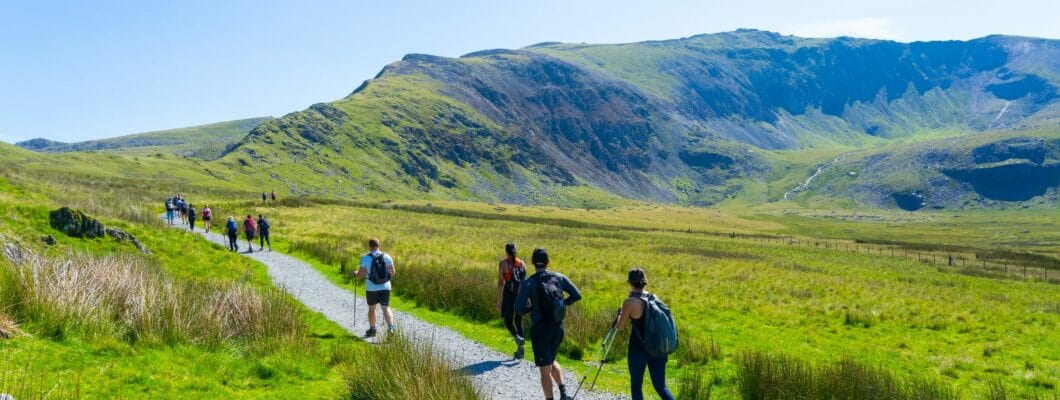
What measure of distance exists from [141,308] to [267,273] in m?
14.6

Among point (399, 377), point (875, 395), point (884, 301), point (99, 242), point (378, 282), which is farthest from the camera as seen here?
point (884, 301)

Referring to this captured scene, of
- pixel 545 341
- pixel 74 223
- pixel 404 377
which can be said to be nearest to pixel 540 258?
pixel 545 341

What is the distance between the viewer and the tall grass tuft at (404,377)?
24.9 feet

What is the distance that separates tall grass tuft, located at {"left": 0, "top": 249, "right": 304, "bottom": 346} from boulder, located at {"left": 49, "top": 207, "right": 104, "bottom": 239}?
794 cm

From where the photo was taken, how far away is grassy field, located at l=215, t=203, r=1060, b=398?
1517 cm

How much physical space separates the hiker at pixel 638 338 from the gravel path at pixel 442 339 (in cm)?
234

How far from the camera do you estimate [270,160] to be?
17275 cm

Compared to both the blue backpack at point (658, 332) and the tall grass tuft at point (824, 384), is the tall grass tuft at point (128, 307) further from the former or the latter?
the tall grass tuft at point (824, 384)

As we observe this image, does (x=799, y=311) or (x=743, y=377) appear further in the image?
(x=799, y=311)

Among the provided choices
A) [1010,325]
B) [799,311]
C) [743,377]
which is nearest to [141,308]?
[743,377]

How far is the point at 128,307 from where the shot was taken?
10.3m

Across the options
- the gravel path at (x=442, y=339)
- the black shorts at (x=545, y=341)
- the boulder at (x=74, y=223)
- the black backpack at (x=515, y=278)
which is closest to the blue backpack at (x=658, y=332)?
the black shorts at (x=545, y=341)

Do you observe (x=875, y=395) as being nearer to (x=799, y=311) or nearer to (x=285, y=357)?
(x=285, y=357)

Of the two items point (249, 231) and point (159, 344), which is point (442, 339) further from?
point (249, 231)
